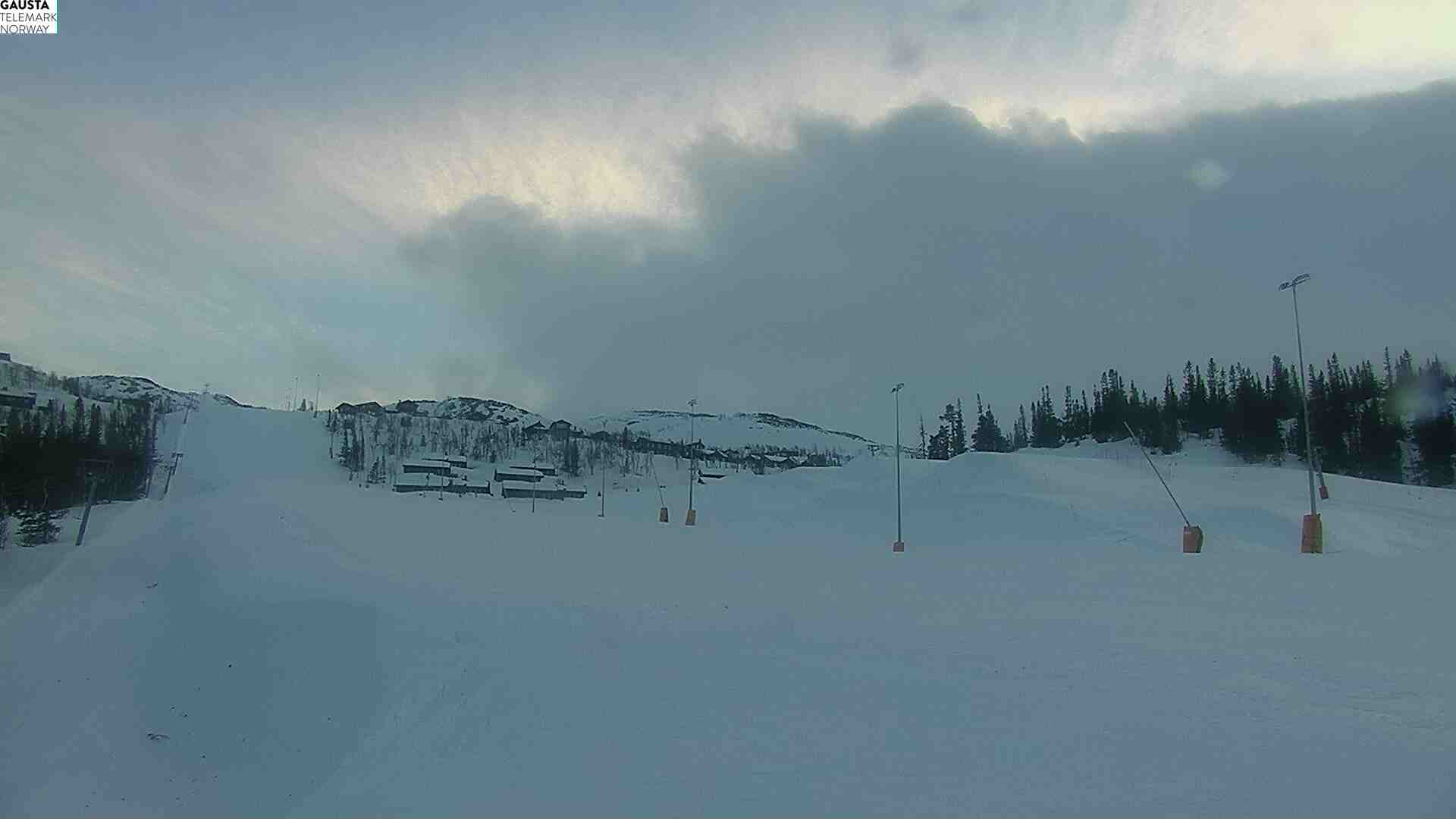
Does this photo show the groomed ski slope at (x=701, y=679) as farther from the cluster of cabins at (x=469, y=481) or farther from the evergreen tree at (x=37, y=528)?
the cluster of cabins at (x=469, y=481)

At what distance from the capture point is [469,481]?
8625 centimetres

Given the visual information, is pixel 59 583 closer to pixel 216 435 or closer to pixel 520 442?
pixel 216 435

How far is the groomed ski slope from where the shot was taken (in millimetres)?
9336

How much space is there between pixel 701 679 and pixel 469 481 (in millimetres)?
77431

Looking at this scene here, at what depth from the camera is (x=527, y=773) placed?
10.8 meters

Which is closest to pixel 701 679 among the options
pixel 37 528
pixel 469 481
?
pixel 37 528

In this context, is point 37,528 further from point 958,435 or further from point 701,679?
point 958,435

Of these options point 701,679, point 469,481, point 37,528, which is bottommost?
point 701,679

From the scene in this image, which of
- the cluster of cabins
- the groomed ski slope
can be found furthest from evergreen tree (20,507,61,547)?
the cluster of cabins

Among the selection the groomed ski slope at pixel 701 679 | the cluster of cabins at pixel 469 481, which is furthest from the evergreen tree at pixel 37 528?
the cluster of cabins at pixel 469 481

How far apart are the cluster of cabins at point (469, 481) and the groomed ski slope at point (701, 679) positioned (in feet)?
167

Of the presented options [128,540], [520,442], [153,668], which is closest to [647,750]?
[153,668]

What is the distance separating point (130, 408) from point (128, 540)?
25.4 metres

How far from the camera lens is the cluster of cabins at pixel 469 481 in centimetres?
7775
